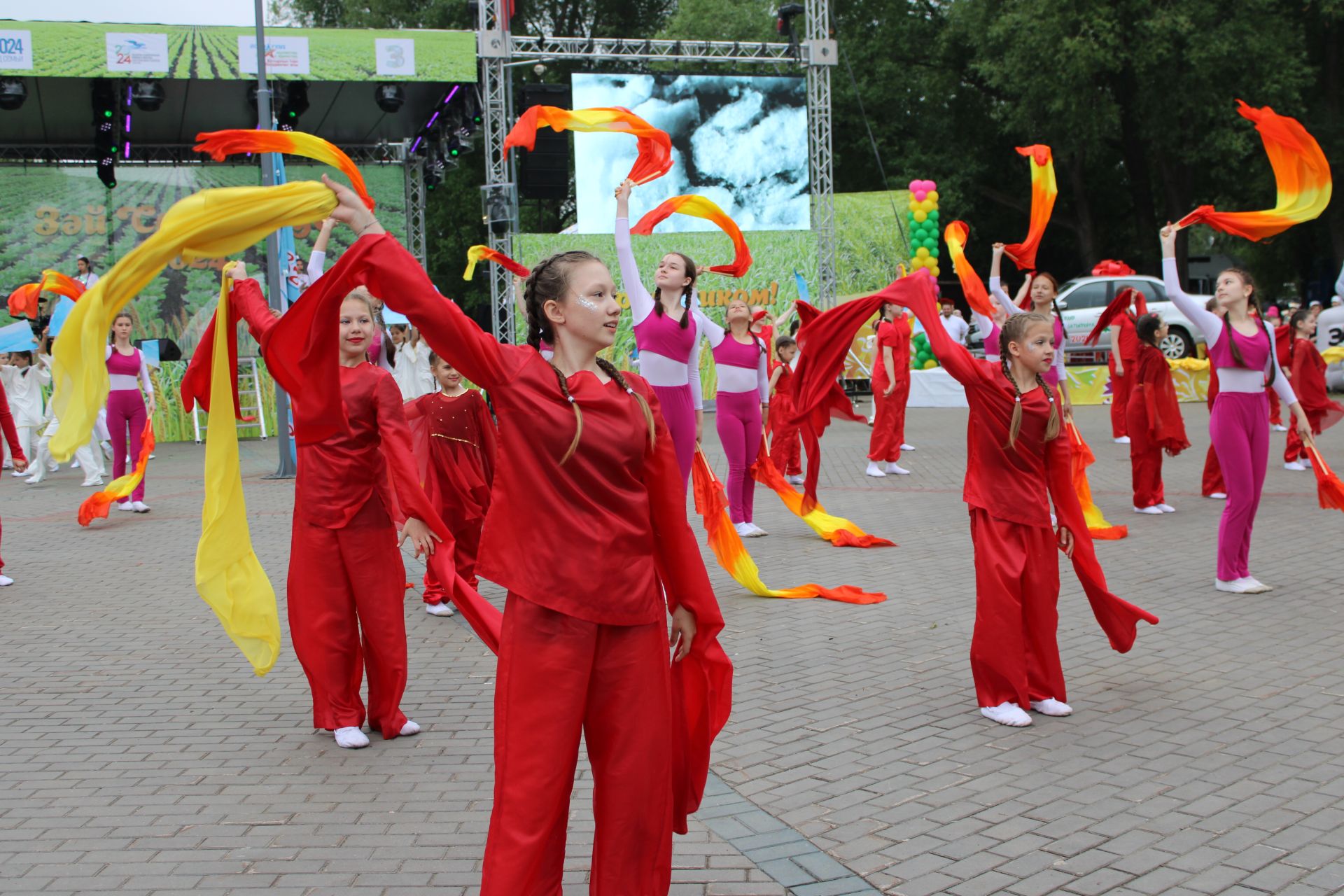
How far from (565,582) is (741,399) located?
24.5 feet

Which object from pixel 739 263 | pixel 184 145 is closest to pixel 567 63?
pixel 184 145

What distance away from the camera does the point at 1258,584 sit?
7758mm

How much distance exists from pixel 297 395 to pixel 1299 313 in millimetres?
13759

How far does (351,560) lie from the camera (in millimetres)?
5156

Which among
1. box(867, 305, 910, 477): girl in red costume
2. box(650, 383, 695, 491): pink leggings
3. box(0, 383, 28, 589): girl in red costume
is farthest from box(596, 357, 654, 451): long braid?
box(867, 305, 910, 477): girl in red costume

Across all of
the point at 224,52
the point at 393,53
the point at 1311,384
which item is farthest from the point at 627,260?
the point at 224,52

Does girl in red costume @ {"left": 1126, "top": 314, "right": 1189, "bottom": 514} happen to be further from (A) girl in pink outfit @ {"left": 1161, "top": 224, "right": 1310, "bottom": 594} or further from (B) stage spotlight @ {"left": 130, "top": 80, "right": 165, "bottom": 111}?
(B) stage spotlight @ {"left": 130, "top": 80, "right": 165, "bottom": 111}

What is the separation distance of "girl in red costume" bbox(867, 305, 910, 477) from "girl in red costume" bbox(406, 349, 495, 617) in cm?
720

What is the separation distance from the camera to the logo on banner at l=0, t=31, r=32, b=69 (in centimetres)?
1958

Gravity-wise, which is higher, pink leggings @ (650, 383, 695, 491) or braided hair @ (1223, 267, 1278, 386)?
braided hair @ (1223, 267, 1278, 386)

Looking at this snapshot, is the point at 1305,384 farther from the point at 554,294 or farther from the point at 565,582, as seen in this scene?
the point at 565,582

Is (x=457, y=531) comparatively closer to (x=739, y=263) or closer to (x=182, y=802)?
(x=739, y=263)

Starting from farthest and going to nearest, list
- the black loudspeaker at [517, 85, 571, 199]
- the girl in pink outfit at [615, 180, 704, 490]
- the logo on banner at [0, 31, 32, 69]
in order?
1. the black loudspeaker at [517, 85, 571, 199]
2. the logo on banner at [0, 31, 32, 69]
3. the girl in pink outfit at [615, 180, 704, 490]

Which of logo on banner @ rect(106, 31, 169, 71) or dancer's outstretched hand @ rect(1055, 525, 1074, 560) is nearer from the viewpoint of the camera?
dancer's outstretched hand @ rect(1055, 525, 1074, 560)
